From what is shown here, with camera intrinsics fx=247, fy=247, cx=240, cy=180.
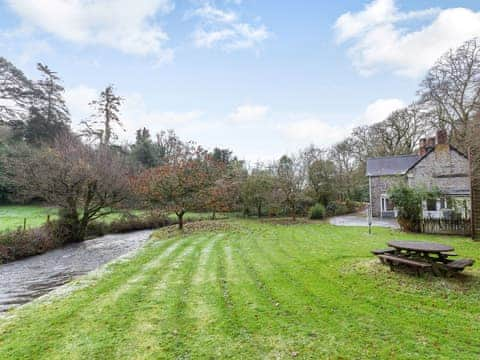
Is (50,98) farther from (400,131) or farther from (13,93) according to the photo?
(400,131)

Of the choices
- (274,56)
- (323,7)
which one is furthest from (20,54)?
(323,7)

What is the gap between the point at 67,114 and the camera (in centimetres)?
2812

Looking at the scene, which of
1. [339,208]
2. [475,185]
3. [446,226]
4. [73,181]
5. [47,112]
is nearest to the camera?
[475,185]

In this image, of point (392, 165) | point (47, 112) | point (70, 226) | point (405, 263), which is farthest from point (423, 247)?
point (47, 112)

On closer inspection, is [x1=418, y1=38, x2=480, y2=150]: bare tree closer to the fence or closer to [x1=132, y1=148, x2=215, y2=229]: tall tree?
the fence

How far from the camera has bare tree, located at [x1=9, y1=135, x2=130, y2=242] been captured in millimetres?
12602

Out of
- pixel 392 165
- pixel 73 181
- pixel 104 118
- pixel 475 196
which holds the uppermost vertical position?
pixel 104 118

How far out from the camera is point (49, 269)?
8.48 meters

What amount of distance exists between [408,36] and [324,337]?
1462cm

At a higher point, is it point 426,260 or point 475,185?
point 475,185

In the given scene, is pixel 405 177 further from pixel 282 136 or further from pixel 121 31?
pixel 121 31

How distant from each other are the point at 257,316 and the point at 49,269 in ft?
27.0

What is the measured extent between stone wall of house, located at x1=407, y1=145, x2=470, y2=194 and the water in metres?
20.1

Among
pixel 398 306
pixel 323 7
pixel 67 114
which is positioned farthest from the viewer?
pixel 67 114
